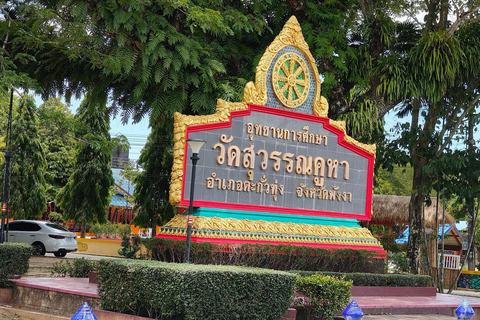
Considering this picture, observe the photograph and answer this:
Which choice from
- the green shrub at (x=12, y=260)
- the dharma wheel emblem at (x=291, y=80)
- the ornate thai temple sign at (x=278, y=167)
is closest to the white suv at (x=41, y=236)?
the green shrub at (x=12, y=260)

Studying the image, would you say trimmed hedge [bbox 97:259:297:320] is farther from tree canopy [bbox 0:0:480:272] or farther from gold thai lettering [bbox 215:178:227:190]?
tree canopy [bbox 0:0:480:272]

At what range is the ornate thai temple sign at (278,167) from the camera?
12961mm

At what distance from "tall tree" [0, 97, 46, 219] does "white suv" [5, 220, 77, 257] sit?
6726 millimetres

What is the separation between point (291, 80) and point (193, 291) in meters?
7.45

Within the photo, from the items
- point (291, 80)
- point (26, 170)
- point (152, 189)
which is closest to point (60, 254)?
point (152, 189)

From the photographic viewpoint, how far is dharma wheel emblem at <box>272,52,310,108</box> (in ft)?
47.0

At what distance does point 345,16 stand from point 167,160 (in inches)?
486

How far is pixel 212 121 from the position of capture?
518 inches

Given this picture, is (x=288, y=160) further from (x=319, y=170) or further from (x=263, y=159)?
(x=319, y=170)

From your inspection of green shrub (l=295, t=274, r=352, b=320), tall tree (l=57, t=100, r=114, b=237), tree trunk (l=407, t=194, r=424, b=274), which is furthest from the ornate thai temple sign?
tall tree (l=57, t=100, r=114, b=237)

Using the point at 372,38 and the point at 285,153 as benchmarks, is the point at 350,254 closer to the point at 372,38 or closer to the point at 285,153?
the point at 285,153

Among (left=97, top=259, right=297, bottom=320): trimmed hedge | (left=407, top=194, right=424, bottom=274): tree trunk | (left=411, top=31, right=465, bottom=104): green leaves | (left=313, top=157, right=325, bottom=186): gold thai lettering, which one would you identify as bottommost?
(left=97, top=259, right=297, bottom=320): trimmed hedge

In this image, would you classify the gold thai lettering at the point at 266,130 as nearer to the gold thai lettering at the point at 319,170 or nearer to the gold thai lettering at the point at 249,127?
the gold thai lettering at the point at 249,127

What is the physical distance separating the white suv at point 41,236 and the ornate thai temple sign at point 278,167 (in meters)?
12.1
